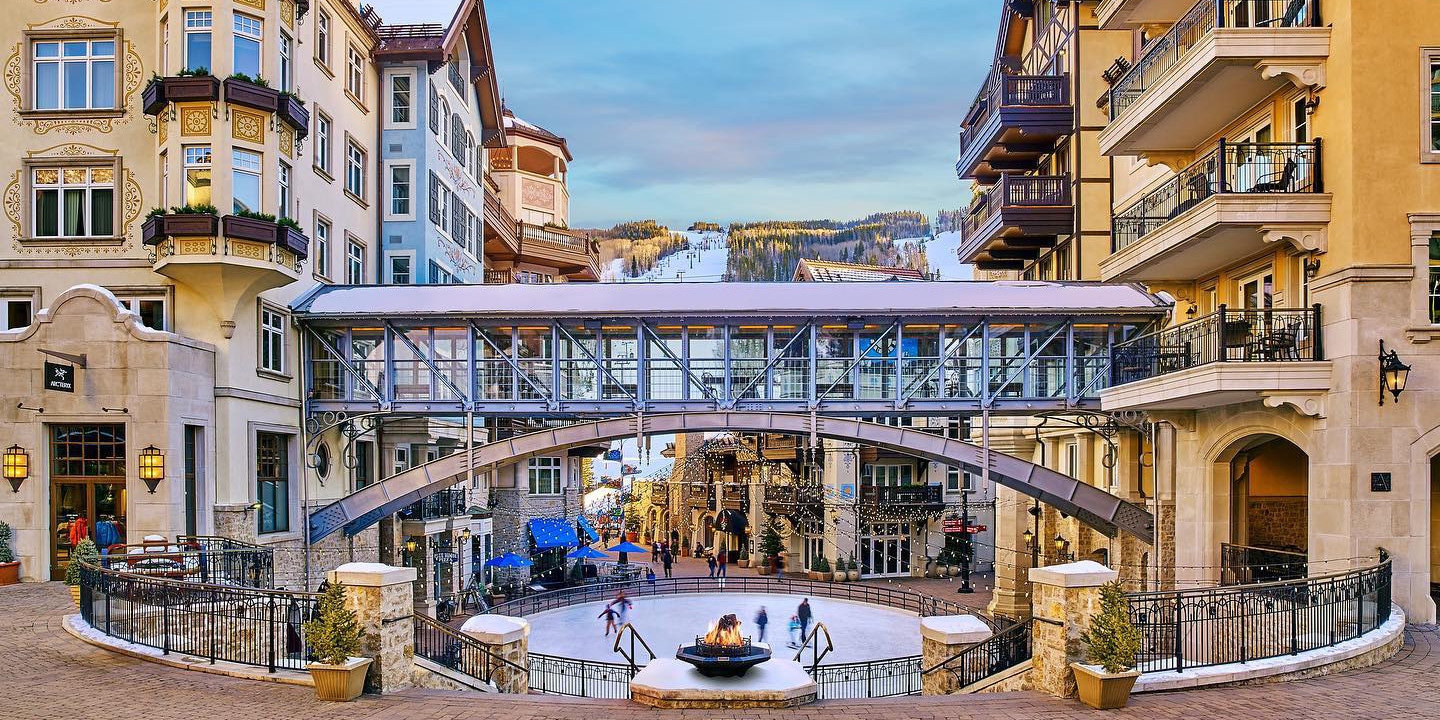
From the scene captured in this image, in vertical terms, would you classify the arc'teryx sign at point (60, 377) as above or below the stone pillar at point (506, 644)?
above

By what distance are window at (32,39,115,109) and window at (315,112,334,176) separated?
199 inches

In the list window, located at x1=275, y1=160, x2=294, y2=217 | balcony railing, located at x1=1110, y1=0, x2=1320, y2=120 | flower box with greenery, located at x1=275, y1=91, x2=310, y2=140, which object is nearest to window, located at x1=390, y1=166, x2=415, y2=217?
flower box with greenery, located at x1=275, y1=91, x2=310, y2=140

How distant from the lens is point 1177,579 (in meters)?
24.8

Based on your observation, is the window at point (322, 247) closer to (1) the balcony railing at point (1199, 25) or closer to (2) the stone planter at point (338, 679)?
(2) the stone planter at point (338, 679)

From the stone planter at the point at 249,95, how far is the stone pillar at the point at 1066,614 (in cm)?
2000

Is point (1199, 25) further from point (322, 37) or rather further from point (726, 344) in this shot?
point (322, 37)

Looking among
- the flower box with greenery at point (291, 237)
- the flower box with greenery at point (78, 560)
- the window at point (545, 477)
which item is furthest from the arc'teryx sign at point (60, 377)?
the window at point (545, 477)

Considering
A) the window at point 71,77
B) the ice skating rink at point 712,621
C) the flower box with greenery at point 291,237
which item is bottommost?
the ice skating rink at point 712,621

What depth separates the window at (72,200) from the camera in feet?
89.7

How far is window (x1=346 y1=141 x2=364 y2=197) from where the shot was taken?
34094mm

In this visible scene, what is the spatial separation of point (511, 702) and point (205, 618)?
188 inches

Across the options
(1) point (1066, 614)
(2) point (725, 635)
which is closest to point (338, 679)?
(2) point (725, 635)

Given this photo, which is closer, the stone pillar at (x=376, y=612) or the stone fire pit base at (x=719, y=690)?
the stone pillar at (x=376, y=612)

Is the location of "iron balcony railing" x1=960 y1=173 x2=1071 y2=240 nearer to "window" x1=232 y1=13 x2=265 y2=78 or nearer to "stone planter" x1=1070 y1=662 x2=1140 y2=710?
"window" x1=232 y1=13 x2=265 y2=78
